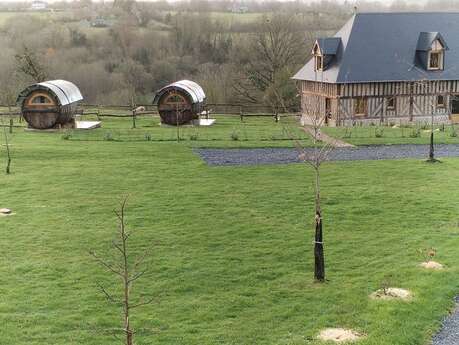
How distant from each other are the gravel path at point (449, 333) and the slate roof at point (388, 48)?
2628 cm

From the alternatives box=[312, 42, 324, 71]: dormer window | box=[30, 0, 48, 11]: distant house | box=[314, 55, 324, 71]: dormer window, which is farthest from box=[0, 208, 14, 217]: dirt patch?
box=[30, 0, 48, 11]: distant house

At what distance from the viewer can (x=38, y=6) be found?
378 feet

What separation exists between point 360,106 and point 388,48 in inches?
162

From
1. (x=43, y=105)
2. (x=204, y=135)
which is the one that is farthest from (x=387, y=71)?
(x=43, y=105)

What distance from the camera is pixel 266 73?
56000 mm

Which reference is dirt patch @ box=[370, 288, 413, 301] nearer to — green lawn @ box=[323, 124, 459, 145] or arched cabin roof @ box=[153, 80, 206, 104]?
green lawn @ box=[323, 124, 459, 145]

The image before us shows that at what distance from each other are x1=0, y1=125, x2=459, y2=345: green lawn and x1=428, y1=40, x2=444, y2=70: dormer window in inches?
663

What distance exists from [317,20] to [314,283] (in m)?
73.6

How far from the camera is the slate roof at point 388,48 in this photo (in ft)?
117

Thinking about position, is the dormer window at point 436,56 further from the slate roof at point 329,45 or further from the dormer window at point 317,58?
the dormer window at point 317,58

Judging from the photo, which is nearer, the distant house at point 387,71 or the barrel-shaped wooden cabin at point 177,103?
the barrel-shaped wooden cabin at point 177,103

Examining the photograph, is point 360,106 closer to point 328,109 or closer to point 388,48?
point 328,109

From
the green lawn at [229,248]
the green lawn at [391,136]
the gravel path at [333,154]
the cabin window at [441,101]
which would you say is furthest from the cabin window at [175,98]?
the cabin window at [441,101]

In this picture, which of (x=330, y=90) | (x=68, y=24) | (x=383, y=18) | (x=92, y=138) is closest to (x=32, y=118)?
(x=92, y=138)
